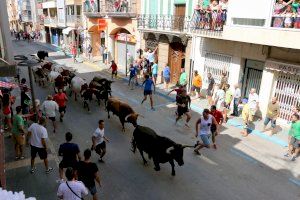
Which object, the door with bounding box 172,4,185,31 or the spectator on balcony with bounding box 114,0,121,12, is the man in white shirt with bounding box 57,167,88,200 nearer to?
the door with bounding box 172,4,185,31

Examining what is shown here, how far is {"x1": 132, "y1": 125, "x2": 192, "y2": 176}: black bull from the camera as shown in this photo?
8.13m

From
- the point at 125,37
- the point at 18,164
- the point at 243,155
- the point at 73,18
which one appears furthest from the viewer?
the point at 73,18

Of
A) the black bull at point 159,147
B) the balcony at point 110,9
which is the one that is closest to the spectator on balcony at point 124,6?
the balcony at point 110,9

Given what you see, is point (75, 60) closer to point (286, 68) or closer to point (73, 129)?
point (73, 129)

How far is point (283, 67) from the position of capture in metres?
12.4

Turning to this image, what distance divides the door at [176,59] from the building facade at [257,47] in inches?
108

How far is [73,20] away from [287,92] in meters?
29.4

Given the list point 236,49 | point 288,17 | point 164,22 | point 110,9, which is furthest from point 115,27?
point 288,17

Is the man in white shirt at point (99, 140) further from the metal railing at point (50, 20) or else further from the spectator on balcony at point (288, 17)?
the metal railing at point (50, 20)

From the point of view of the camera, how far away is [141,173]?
29.1 ft

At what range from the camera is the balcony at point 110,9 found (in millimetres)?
23047

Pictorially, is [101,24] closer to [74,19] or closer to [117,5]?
[117,5]

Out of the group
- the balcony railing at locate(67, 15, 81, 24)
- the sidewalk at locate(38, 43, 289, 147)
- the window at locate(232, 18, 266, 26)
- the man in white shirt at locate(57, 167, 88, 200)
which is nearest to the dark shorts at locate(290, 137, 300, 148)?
the sidewalk at locate(38, 43, 289, 147)

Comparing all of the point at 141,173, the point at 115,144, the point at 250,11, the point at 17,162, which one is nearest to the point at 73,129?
the point at 115,144
